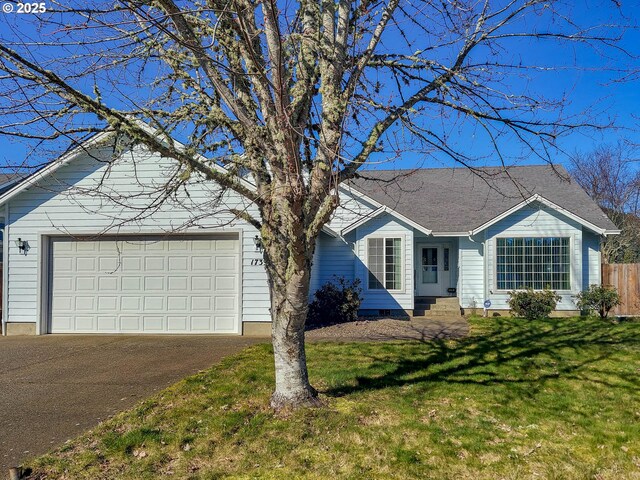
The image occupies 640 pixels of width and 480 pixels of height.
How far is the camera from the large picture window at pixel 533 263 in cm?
1414

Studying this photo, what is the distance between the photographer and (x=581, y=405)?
571 centimetres

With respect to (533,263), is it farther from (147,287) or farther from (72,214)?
(72,214)

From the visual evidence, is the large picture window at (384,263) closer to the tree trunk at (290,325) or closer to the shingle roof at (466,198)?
the shingle roof at (466,198)

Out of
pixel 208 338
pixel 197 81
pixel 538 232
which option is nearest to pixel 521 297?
pixel 538 232

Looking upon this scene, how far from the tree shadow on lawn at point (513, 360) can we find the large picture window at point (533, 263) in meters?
3.09

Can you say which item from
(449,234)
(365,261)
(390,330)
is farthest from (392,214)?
(390,330)

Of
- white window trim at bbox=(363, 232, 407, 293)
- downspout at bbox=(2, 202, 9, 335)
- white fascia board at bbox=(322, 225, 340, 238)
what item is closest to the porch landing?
white window trim at bbox=(363, 232, 407, 293)

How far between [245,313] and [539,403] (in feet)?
22.6

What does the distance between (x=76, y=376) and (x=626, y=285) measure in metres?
14.6

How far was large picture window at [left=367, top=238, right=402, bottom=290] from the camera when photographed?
14.4 meters

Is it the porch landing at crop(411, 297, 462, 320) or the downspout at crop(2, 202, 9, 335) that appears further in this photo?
the porch landing at crop(411, 297, 462, 320)

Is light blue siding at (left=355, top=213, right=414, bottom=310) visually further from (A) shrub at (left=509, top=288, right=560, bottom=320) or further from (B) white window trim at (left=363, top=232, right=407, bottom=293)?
(A) shrub at (left=509, top=288, right=560, bottom=320)

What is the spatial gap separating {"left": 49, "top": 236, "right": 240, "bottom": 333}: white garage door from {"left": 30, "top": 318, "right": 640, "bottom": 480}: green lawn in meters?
3.71

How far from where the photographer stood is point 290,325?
5.30 meters
